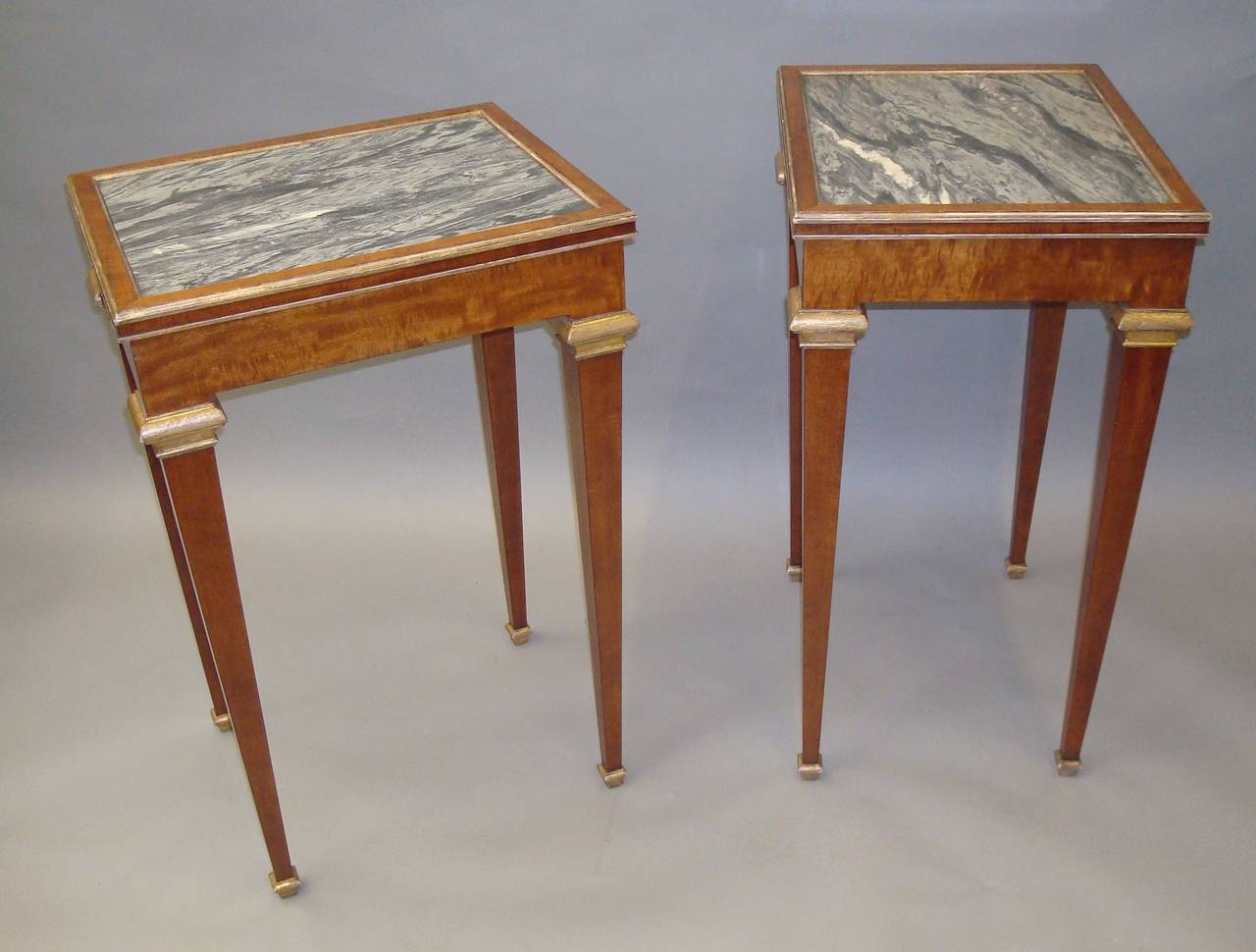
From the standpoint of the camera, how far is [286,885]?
1930mm

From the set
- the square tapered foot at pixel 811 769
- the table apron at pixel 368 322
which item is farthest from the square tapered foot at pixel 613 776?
the table apron at pixel 368 322

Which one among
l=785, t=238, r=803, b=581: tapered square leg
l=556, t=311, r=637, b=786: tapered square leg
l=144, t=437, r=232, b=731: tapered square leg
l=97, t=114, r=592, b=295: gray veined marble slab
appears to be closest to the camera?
l=97, t=114, r=592, b=295: gray veined marble slab

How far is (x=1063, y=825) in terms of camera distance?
1993mm

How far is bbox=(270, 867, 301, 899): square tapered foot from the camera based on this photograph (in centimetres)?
193

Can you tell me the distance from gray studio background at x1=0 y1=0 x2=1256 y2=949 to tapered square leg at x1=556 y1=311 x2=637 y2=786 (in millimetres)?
168

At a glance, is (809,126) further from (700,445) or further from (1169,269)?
(700,445)

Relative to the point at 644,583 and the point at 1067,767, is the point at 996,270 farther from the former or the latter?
the point at 644,583

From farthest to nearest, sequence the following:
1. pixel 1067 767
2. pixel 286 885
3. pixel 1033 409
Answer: pixel 1033 409
pixel 1067 767
pixel 286 885

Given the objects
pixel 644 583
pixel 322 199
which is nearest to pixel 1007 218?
pixel 322 199

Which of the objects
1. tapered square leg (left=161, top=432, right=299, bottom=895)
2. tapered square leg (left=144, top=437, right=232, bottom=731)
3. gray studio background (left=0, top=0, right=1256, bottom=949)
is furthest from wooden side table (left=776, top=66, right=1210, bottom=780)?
tapered square leg (left=144, top=437, right=232, bottom=731)

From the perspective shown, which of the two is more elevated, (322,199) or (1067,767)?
(322,199)

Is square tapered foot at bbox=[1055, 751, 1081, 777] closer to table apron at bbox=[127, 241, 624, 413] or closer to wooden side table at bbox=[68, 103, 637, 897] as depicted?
→ wooden side table at bbox=[68, 103, 637, 897]

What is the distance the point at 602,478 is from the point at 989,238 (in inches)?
23.5

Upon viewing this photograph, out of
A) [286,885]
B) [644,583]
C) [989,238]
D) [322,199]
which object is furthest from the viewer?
[644,583]
